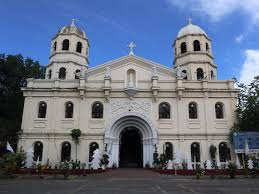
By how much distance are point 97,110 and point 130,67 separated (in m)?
6.28

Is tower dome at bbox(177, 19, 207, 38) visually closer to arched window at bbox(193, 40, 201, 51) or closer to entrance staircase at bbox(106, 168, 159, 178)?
arched window at bbox(193, 40, 201, 51)

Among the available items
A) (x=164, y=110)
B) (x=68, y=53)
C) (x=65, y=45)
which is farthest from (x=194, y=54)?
(x=65, y=45)

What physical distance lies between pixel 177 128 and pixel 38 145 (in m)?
14.8

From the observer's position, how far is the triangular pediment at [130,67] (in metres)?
31.3

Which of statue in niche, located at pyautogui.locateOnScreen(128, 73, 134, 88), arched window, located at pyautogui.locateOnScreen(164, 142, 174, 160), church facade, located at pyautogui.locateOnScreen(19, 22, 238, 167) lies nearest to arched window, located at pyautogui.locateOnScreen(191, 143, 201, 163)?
church facade, located at pyautogui.locateOnScreen(19, 22, 238, 167)

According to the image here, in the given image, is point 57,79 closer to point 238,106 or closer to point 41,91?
point 41,91

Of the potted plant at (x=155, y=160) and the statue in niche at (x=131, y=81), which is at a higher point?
the statue in niche at (x=131, y=81)

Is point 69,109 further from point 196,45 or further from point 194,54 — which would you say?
point 196,45

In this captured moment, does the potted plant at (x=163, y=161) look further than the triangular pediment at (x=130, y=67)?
No

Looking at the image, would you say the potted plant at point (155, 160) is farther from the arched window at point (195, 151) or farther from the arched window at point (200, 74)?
the arched window at point (200, 74)

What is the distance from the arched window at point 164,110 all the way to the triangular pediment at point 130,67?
326 cm

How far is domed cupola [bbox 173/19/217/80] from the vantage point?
107 ft

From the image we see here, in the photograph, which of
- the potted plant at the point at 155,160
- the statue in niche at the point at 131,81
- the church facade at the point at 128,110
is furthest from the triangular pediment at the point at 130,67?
the potted plant at the point at 155,160

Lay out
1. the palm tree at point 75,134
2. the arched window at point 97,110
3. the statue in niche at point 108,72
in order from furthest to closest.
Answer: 1. the statue in niche at point 108,72
2. the arched window at point 97,110
3. the palm tree at point 75,134
